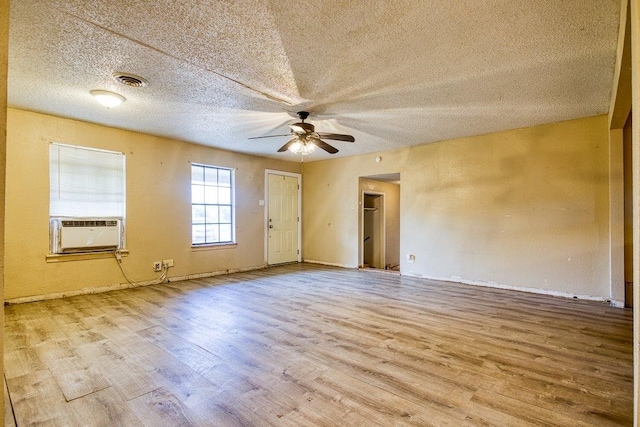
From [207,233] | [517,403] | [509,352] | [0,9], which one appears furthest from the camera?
[207,233]

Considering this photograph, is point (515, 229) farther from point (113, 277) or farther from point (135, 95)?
point (113, 277)

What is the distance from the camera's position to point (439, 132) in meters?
4.86

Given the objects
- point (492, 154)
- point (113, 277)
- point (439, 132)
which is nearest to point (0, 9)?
point (113, 277)

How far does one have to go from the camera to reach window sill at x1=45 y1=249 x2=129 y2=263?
412 centimetres

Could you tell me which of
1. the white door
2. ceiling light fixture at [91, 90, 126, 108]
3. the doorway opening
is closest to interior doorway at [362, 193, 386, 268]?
the doorway opening

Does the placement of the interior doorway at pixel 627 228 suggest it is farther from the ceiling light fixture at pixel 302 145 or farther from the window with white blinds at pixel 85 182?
the window with white blinds at pixel 85 182

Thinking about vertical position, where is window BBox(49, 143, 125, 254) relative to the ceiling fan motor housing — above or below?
below

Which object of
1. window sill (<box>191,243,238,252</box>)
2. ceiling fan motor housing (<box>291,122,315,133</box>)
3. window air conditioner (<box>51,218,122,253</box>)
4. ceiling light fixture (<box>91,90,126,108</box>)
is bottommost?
window sill (<box>191,243,238,252</box>)

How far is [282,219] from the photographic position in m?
7.13

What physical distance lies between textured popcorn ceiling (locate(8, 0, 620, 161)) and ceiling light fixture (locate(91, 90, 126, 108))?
8 centimetres

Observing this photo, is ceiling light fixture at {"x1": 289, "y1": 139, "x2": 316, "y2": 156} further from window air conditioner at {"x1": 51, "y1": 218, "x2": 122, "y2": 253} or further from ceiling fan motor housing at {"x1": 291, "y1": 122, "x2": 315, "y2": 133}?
window air conditioner at {"x1": 51, "y1": 218, "x2": 122, "y2": 253}

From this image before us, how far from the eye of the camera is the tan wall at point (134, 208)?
3902mm

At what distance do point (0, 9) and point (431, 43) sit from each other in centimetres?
245

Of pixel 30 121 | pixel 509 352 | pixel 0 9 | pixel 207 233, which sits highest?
pixel 30 121
